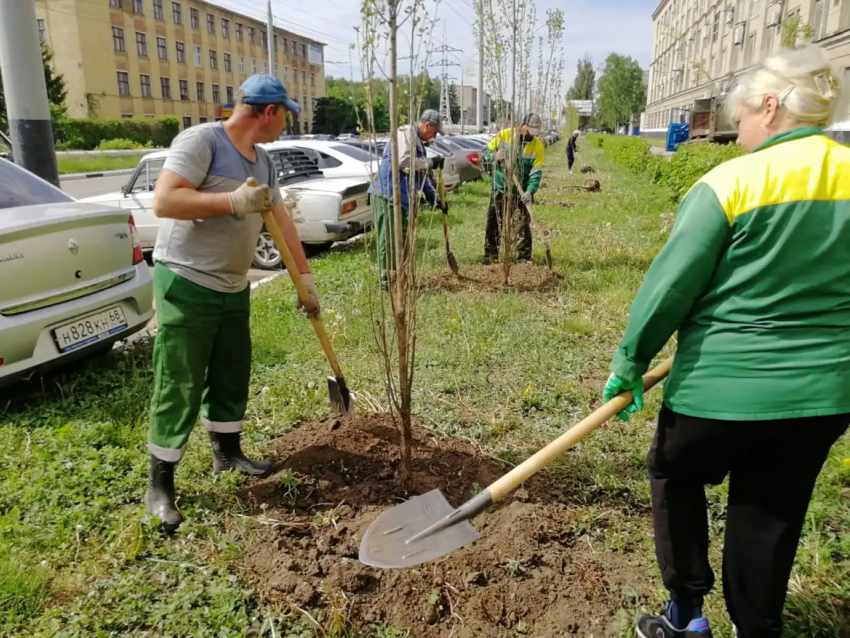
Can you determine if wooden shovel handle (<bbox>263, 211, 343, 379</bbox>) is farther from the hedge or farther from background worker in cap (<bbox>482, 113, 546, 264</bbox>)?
the hedge

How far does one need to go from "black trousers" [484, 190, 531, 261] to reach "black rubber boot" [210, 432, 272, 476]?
488cm

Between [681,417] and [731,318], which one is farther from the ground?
[731,318]

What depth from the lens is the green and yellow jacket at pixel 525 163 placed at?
23.3 ft

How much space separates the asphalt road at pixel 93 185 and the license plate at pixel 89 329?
1442 centimetres

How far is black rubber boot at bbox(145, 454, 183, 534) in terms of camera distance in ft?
8.78

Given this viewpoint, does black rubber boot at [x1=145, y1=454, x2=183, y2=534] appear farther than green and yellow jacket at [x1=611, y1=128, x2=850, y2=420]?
Yes

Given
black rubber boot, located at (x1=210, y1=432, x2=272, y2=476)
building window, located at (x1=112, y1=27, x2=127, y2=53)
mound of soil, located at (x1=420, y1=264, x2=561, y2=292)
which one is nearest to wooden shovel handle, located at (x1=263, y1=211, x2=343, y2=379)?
black rubber boot, located at (x1=210, y1=432, x2=272, y2=476)

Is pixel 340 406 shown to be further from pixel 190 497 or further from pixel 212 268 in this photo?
pixel 212 268

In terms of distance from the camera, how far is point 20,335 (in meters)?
3.42

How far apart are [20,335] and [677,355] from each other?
10.7 feet

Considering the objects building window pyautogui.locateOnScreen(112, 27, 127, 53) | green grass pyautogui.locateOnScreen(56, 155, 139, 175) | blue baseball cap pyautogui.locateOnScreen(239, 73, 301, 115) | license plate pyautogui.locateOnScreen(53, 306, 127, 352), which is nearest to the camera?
blue baseball cap pyautogui.locateOnScreen(239, 73, 301, 115)

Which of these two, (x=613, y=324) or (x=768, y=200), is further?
(x=613, y=324)

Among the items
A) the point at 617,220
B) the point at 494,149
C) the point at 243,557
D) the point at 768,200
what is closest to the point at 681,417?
the point at 768,200

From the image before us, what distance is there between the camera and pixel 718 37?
51000 mm
